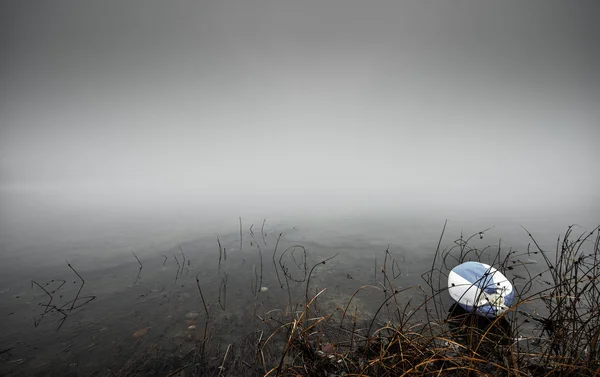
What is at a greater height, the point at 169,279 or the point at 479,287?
the point at 479,287

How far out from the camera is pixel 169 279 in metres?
10.8

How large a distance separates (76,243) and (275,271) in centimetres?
1659

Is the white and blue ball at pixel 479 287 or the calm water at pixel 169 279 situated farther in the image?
the calm water at pixel 169 279

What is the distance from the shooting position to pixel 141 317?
25.5 ft

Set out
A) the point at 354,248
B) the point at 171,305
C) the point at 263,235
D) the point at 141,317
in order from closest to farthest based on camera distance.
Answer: the point at 141,317 < the point at 171,305 < the point at 354,248 < the point at 263,235

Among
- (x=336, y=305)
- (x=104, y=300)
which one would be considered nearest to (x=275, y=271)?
(x=336, y=305)

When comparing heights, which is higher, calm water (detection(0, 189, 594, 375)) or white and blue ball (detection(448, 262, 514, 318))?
white and blue ball (detection(448, 262, 514, 318))

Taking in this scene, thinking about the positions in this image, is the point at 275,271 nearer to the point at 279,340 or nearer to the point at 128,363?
the point at 279,340

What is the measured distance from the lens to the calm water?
6590 mm

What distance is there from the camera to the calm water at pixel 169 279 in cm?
659

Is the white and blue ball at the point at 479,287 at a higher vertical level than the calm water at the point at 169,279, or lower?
higher

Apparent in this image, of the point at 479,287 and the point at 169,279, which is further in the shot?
the point at 169,279

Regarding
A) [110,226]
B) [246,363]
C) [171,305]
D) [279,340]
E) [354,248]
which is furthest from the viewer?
[110,226]

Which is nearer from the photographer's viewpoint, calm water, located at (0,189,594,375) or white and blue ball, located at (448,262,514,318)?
white and blue ball, located at (448,262,514,318)
